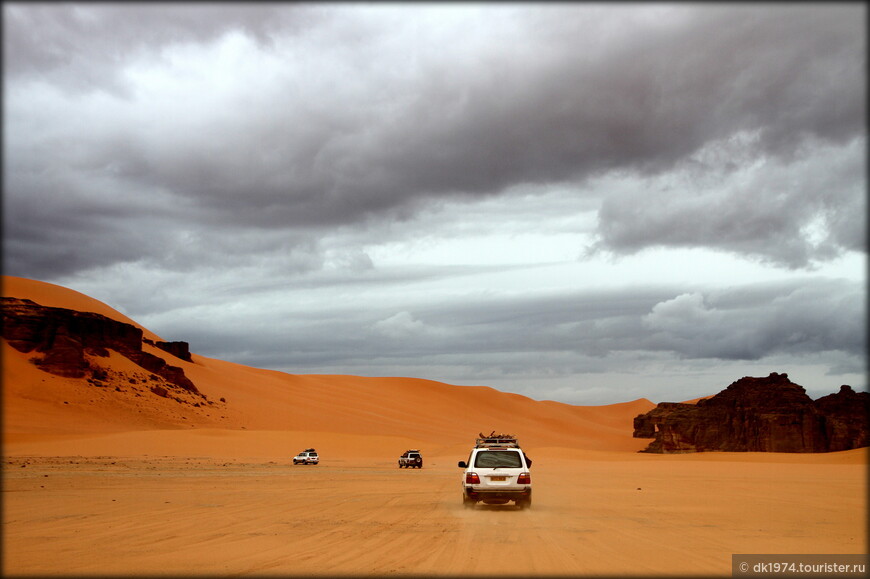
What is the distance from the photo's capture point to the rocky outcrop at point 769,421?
191ft

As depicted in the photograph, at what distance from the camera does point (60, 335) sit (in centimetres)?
7844

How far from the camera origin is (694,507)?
20.3 m

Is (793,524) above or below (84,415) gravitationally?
above

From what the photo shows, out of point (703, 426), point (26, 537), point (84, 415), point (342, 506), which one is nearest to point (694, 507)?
point (342, 506)

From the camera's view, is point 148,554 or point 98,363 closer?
point 148,554

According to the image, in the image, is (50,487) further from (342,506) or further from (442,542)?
(442,542)

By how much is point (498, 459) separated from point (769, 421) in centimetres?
4892

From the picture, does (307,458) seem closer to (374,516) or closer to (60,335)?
(374,516)

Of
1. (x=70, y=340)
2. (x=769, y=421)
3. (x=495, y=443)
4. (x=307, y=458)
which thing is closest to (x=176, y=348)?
(x=70, y=340)

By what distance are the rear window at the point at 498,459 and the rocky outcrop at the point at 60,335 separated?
69442 mm

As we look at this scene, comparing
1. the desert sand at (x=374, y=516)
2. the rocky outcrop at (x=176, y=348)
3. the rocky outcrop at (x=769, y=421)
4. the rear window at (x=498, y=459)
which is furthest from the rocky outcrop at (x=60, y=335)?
the rear window at (x=498, y=459)

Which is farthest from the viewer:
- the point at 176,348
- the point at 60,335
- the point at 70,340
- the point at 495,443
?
the point at 176,348

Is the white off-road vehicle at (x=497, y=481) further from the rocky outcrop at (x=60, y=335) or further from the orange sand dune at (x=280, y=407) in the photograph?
the rocky outcrop at (x=60, y=335)

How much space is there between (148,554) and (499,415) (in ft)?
410
